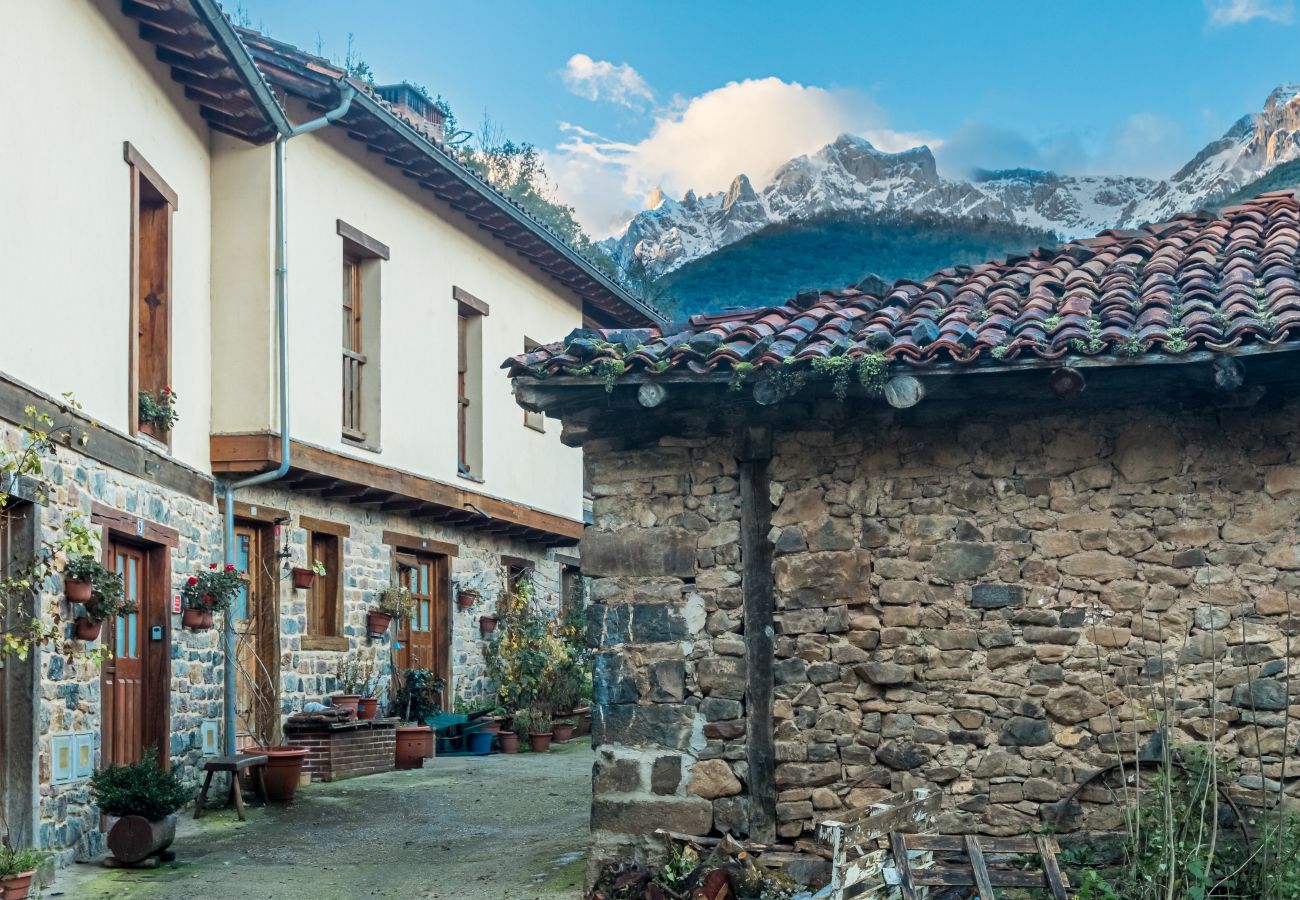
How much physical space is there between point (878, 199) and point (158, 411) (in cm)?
A: 2108

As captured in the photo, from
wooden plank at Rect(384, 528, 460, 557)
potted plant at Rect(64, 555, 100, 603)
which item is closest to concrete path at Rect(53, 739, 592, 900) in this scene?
potted plant at Rect(64, 555, 100, 603)

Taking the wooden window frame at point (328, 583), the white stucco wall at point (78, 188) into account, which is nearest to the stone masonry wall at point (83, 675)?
the white stucco wall at point (78, 188)

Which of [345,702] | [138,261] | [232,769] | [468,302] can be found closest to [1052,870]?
[232,769]

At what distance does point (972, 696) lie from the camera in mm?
6488

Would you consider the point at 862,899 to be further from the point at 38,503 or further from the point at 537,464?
the point at 537,464

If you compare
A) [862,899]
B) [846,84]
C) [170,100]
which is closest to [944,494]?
[862,899]

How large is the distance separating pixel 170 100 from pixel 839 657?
6371mm

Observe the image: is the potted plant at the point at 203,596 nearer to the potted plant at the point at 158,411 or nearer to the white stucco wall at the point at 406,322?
the potted plant at the point at 158,411

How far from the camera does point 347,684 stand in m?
12.6

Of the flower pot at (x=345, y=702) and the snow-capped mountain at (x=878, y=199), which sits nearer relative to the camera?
the flower pot at (x=345, y=702)

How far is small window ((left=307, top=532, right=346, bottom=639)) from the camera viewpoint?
1244 centimetres

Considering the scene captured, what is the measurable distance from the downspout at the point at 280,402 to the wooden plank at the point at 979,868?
669cm

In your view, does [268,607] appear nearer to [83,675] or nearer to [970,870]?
[83,675]

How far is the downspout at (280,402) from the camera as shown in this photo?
10.8 meters
